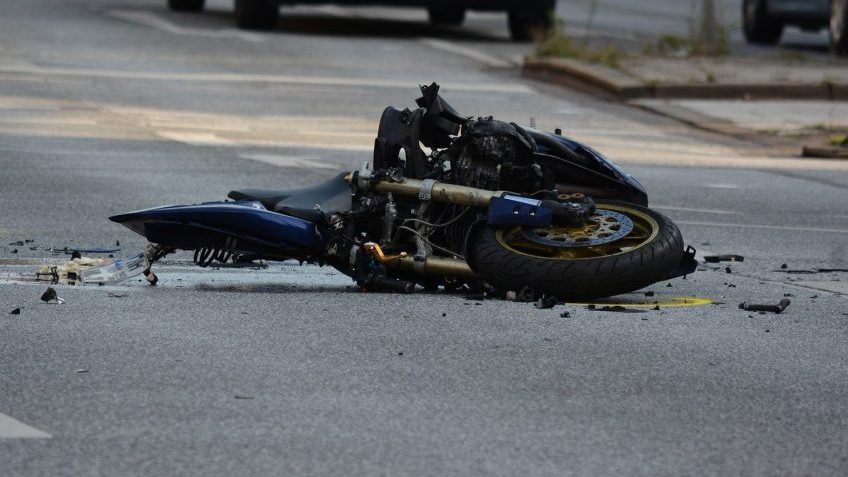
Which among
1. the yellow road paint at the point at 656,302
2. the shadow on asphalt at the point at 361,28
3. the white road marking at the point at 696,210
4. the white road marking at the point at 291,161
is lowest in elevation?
the shadow on asphalt at the point at 361,28

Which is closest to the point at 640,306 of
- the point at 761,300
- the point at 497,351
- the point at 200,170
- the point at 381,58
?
the point at 761,300

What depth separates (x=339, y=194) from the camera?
8.36 m

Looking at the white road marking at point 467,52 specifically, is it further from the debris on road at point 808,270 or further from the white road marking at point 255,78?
the debris on road at point 808,270

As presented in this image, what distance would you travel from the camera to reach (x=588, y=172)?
842 cm

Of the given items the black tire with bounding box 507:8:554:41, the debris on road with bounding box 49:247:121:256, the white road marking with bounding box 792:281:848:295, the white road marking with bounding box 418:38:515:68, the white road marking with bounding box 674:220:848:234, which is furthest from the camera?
the black tire with bounding box 507:8:554:41

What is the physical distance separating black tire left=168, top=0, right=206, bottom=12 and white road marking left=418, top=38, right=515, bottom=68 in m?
4.72

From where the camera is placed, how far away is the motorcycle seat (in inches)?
325

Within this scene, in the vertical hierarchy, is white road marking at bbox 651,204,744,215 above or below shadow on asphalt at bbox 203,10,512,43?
above

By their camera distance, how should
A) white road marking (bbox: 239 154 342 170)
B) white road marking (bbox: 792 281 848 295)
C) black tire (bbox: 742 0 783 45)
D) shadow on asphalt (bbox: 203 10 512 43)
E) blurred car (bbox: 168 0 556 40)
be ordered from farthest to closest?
black tire (bbox: 742 0 783 45)
shadow on asphalt (bbox: 203 10 512 43)
blurred car (bbox: 168 0 556 40)
white road marking (bbox: 239 154 342 170)
white road marking (bbox: 792 281 848 295)

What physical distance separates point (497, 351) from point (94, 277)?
2281mm

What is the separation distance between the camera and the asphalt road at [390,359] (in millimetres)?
5410

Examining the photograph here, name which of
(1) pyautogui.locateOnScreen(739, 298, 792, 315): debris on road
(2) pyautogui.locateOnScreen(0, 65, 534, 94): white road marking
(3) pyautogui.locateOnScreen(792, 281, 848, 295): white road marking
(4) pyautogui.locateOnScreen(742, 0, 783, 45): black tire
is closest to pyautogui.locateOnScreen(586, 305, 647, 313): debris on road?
(1) pyautogui.locateOnScreen(739, 298, 792, 315): debris on road

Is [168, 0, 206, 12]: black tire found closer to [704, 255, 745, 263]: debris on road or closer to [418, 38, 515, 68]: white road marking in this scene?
[418, 38, 515, 68]: white road marking

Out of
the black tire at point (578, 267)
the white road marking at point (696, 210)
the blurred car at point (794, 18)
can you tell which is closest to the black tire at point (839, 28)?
the blurred car at point (794, 18)
